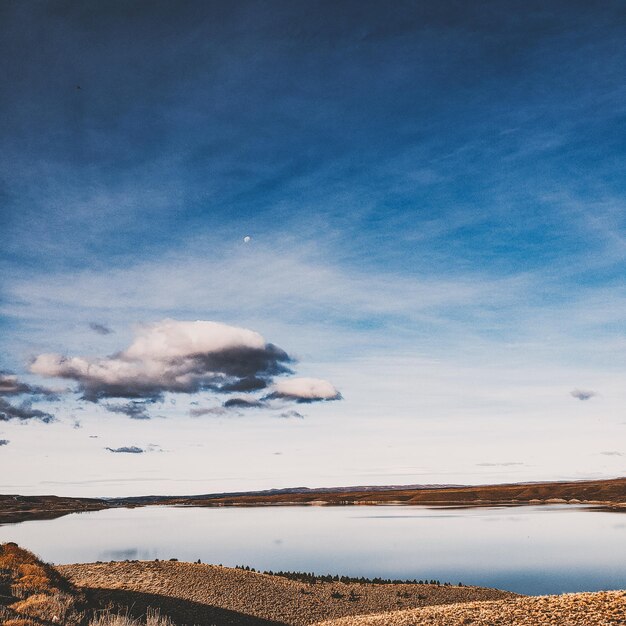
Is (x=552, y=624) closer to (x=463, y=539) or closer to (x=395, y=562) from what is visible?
(x=395, y=562)


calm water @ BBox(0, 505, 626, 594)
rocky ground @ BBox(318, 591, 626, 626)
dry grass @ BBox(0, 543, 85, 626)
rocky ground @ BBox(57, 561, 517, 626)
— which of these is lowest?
calm water @ BBox(0, 505, 626, 594)

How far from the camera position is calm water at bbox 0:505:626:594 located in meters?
42.3

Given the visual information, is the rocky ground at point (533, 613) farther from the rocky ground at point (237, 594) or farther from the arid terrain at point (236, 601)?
the rocky ground at point (237, 594)

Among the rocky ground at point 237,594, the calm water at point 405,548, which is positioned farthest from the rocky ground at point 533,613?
the calm water at point 405,548

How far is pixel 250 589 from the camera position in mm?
31188

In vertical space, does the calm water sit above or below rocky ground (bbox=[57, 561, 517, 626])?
below

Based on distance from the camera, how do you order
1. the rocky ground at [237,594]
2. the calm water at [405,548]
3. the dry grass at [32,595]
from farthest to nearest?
the calm water at [405,548] → the rocky ground at [237,594] → the dry grass at [32,595]

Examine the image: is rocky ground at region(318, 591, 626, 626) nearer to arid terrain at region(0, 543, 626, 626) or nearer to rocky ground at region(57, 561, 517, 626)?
arid terrain at region(0, 543, 626, 626)

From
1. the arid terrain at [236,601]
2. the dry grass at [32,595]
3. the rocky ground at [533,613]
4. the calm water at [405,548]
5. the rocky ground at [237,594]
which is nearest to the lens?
the rocky ground at [533,613]

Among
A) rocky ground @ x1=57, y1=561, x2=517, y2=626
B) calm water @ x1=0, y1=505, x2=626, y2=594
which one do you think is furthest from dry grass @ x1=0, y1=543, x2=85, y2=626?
calm water @ x1=0, y1=505, x2=626, y2=594

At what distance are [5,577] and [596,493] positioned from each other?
162 meters

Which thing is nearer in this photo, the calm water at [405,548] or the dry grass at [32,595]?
the dry grass at [32,595]

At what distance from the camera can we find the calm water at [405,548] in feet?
139

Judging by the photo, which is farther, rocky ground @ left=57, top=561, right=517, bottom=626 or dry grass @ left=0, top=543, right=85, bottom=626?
rocky ground @ left=57, top=561, right=517, bottom=626
